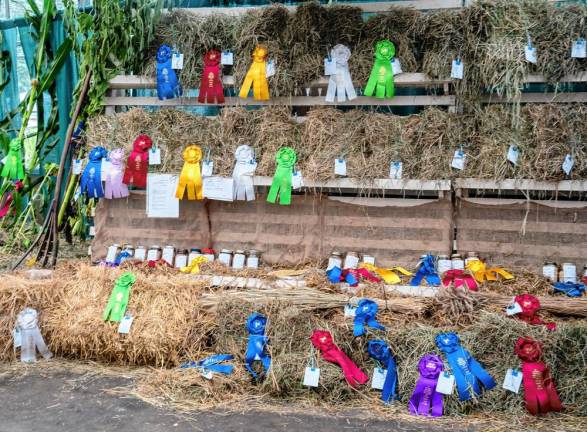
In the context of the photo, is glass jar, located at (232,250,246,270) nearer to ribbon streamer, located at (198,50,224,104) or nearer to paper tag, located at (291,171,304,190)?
paper tag, located at (291,171,304,190)

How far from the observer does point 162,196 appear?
5645 millimetres

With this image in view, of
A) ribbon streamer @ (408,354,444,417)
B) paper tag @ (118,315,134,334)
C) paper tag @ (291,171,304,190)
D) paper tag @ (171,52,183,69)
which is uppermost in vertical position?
paper tag @ (171,52,183,69)

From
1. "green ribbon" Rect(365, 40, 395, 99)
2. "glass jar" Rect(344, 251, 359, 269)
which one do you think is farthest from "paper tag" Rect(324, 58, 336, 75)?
"glass jar" Rect(344, 251, 359, 269)

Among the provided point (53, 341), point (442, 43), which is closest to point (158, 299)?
point (53, 341)

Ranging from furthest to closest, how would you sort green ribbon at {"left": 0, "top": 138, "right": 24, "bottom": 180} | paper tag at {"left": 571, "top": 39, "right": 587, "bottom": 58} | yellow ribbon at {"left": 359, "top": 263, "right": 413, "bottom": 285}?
green ribbon at {"left": 0, "top": 138, "right": 24, "bottom": 180} → yellow ribbon at {"left": 359, "top": 263, "right": 413, "bottom": 285} → paper tag at {"left": 571, "top": 39, "right": 587, "bottom": 58}

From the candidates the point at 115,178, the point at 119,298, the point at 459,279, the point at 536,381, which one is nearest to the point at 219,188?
the point at 115,178

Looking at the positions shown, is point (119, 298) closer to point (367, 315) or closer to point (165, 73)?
point (367, 315)

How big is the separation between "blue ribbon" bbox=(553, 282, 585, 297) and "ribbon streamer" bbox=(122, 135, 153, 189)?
340 cm

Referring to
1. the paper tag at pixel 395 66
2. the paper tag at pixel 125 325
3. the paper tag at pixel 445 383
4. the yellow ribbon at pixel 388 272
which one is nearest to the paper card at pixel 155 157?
the paper tag at pixel 125 325

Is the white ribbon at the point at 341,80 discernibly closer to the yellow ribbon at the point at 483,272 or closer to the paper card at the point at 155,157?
the paper card at the point at 155,157

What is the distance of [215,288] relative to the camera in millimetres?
5180

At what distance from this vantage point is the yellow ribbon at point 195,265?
5.39m

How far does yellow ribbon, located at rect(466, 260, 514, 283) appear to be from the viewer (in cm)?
502

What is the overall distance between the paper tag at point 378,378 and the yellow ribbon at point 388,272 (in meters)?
0.97
